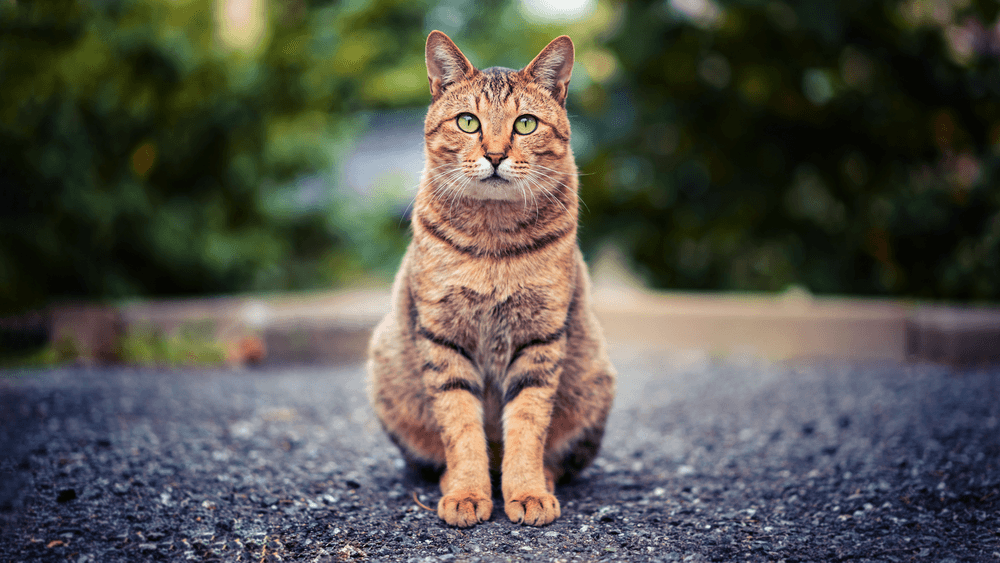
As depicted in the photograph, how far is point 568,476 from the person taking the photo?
8.11 feet

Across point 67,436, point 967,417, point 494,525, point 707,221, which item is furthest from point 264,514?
point 707,221

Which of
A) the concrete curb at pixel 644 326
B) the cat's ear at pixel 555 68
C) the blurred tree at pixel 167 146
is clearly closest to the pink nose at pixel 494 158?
the cat's ear at pixel 555 68

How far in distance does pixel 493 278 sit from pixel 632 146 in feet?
11.4

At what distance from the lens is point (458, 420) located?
207 centimetres

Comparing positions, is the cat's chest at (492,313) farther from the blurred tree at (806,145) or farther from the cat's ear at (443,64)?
the blurred tree at (806,145)

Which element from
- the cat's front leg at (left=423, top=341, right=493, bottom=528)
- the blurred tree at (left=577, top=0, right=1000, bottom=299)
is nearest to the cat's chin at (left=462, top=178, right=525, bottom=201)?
the cat's front leg at (left=423, top=341, right=493, bottom=528)

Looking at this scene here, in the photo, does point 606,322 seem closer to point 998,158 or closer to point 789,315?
point 789,315

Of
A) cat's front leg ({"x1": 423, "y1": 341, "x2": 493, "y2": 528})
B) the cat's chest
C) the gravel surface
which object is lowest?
the gravel surface

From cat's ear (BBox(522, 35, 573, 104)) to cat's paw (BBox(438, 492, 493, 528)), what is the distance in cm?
132

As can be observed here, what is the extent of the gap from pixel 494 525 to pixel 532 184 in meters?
1.06

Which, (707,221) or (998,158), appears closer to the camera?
(998,158)

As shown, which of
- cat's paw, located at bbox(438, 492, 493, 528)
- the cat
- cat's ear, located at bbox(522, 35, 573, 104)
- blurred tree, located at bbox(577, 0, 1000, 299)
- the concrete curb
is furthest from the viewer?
blurred tree, located at bbox(577, 0, 1000, 299)

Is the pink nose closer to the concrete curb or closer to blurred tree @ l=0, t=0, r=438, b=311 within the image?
the concrete curb

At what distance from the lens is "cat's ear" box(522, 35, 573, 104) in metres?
2.15
